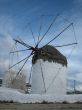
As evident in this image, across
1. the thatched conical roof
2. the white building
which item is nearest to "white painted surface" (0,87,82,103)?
the white building

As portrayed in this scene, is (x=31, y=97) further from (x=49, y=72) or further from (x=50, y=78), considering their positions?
(x=49, y=72)

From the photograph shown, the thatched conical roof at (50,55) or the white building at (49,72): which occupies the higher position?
the thatched conical roof at (50,55)

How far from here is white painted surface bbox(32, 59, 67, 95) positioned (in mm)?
31156

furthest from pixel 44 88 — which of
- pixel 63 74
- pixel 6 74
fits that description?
pixel 6 74

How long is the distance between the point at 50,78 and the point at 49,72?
32.7 inches

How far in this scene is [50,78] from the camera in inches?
1235

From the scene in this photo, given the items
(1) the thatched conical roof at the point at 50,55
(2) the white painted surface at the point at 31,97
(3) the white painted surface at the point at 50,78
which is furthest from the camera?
(1) the thatched conical roof at the point at 50,55

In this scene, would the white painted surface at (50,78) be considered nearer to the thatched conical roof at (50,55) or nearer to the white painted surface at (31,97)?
the thatched conical roof at (50,55)

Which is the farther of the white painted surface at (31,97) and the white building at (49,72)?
the white building at (49,72)

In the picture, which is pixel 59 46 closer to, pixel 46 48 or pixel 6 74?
pixel 46 48

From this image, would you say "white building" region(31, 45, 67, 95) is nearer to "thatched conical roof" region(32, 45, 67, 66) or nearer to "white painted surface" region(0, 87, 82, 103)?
"thatched conical roof" region(32, 45, 67, 66)

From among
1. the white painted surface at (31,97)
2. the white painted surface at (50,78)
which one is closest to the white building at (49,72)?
the white painted surface at (50,78)

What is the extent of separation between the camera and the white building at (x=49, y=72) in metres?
31.2

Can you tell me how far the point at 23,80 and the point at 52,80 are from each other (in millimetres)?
13608
